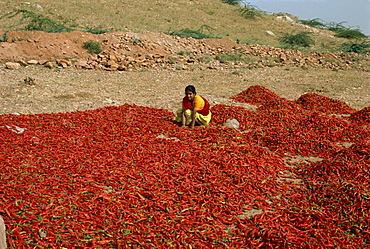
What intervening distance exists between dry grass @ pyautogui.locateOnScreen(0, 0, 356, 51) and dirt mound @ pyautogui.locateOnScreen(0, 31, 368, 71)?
3.58 meters

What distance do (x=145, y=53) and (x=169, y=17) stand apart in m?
11.8

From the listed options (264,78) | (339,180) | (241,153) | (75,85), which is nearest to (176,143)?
(241,153)

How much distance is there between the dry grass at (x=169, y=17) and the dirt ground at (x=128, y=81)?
4426 millimetres

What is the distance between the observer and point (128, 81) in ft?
39.8

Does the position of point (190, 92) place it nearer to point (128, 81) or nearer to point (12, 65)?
point (128, 81)

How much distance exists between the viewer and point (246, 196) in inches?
171

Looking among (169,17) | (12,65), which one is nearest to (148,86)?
(12,65)

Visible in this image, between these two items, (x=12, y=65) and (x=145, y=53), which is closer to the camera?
(x=12, y=65)

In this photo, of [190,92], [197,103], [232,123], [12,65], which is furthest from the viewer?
[12,65]

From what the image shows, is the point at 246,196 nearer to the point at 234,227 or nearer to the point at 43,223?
the point at 234,227

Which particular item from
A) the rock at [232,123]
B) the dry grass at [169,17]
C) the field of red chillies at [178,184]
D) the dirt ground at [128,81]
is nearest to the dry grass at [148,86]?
the dirt ground at [128,81]

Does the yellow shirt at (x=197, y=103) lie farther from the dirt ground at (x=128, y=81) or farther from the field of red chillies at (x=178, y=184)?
the dirt ground at (x=128, y=81)

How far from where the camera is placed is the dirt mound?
1359 cm

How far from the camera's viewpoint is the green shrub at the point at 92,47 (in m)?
14.8
